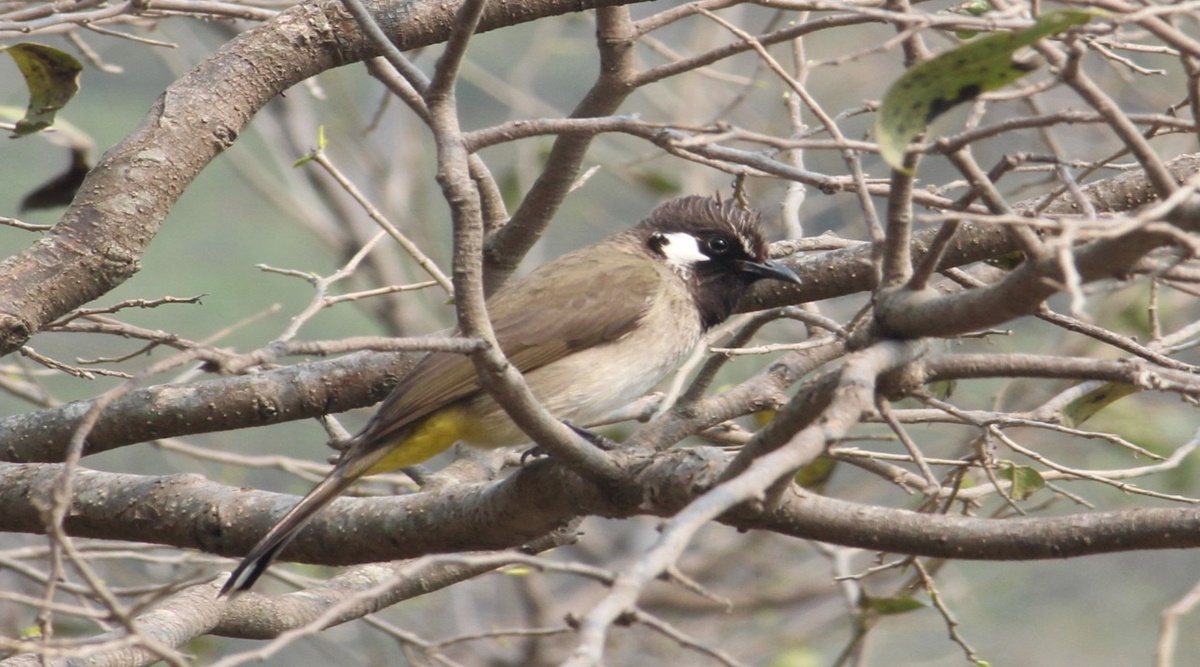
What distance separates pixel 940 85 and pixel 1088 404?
1.56m

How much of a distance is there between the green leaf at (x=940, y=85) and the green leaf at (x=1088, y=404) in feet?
4.80

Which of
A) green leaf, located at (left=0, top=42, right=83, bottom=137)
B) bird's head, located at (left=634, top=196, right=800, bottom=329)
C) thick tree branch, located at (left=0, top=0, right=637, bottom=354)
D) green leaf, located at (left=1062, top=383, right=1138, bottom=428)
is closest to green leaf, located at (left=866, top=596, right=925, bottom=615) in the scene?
green leaf, located at (left=1062, top=383, right=1138, bottom=428)

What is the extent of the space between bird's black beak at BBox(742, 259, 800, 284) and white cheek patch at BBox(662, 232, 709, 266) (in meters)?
0.26

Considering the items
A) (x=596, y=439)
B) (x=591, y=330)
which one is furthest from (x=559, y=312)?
(x=596, y=439)

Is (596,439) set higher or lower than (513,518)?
higher

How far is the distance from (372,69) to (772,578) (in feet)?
14.8

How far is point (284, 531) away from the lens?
273 cm

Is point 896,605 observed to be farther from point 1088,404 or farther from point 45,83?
point 45,83

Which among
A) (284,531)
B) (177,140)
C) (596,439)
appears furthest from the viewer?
(596,439)

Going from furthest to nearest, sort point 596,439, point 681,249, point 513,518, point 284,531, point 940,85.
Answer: point 681,249 → point 596,439 → point 284,531 → point 513,518 → point 940,85

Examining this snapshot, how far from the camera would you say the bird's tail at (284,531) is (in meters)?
2.68

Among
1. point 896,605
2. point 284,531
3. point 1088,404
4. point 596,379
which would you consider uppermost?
point 1088,404

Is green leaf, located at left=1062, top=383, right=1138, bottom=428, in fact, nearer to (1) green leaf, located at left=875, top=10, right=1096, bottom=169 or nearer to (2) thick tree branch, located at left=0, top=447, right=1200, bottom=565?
(2) thick tree branch, located at left=0, top=447, right=1200, bottom=565

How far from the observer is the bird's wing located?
3.25 meters
